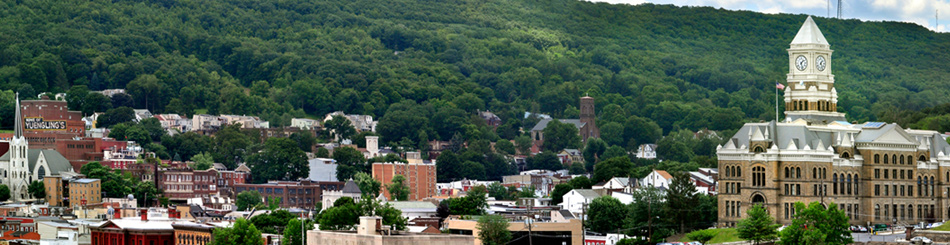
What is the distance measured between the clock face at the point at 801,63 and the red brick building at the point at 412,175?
5881 centimetres

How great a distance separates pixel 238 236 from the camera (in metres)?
92.1

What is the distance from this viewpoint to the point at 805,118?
352ft

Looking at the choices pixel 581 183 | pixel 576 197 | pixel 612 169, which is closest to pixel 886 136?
pixel 576 197

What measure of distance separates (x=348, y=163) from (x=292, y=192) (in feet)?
61.5

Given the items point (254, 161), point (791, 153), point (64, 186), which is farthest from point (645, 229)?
point (254, 161)

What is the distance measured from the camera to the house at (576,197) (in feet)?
400

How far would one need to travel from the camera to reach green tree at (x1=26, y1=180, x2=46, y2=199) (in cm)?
13988

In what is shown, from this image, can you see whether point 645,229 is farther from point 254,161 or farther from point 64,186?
point 254,161

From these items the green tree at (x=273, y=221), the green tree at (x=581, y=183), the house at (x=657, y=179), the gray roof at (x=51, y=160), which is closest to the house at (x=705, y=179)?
the house at (x=657, y=179)

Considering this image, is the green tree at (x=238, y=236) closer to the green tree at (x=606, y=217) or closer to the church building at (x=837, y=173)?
the green tree at (x=606, y=217)

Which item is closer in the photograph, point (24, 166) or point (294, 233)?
point (294, 233)

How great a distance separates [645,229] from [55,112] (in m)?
86.3

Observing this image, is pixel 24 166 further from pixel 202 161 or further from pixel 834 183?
pixel 834 183

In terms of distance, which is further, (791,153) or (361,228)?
(791,153)
